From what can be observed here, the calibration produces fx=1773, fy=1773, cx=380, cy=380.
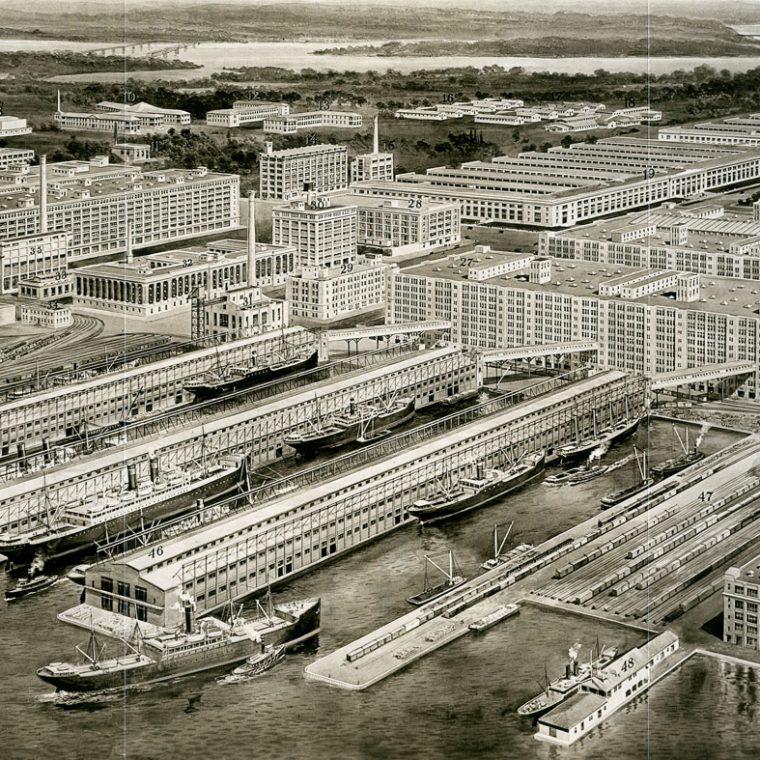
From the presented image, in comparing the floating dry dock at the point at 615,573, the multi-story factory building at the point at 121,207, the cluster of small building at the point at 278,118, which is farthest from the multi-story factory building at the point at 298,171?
the floating dry dock at the point at 615,573

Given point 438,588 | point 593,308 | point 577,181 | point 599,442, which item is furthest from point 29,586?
point 577,181

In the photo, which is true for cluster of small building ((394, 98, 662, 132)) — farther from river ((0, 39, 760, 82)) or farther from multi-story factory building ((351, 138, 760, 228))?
river ((0, 39, 760, 82))

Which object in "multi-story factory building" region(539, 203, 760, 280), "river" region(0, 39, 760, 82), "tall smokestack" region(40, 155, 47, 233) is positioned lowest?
"multi-story factory building" region(539, 203, 760, 280)

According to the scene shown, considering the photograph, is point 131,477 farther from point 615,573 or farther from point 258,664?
point 615,573

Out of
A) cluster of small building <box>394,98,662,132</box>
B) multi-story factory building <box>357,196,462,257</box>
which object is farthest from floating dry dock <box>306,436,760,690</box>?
cluster of small building <box>394,98,662,132</box>

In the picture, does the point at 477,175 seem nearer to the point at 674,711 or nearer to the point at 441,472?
the point at 441,472

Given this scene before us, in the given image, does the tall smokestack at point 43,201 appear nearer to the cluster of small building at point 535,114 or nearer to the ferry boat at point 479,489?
the cluster of small building at point 535,114
